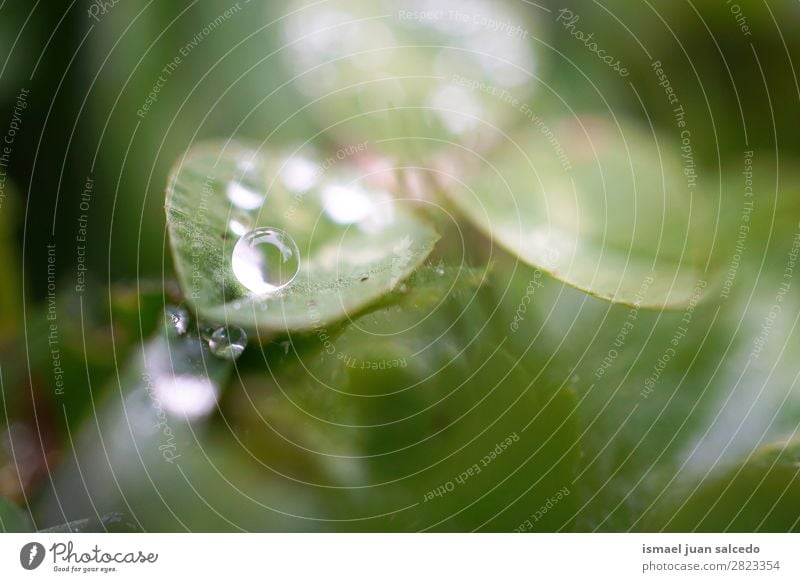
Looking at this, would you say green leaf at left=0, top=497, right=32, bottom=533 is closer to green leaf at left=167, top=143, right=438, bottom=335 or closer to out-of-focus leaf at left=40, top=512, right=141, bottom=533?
out-of-focus leaf at left=40, top=512, right=141, bottom=533

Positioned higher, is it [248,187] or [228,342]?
[248,187]

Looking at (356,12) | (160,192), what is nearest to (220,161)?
(160,192)

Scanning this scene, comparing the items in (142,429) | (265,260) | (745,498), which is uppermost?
(265,260)

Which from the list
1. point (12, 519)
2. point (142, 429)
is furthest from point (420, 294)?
point (12, 519)

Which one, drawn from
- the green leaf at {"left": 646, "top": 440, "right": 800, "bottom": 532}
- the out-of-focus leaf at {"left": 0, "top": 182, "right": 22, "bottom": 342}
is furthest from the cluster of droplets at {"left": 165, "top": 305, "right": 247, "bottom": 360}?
the green leaf at {"left": 646, "top": 440, "right": 800, "bottom": 532}

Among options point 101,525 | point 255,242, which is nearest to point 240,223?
point 255,242

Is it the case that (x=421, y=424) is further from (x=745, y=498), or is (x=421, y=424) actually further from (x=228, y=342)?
(x=745, y=498)
